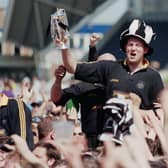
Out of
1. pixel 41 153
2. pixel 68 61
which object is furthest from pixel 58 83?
pixel 41 153

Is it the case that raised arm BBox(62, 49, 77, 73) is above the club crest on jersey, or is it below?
above

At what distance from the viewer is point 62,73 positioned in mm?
6332

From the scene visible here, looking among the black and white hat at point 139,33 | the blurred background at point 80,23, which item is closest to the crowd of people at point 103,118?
the black and white hat at point 139,33

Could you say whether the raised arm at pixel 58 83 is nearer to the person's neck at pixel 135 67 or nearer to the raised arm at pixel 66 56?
the raised arm at pixel 66 56

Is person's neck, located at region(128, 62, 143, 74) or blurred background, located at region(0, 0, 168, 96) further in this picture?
blurred background, located at region(0, 0, 168, 96)

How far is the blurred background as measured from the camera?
3080cm

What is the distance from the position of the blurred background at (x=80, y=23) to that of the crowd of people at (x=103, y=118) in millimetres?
23091

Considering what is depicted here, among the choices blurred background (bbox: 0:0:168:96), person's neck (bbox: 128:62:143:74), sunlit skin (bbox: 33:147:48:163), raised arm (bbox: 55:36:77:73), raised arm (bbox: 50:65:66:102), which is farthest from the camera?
blurred background (bbox: 0:0:168:96)

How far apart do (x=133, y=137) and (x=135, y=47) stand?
1703 millimetres

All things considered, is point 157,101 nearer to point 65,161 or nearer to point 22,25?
point 65,161

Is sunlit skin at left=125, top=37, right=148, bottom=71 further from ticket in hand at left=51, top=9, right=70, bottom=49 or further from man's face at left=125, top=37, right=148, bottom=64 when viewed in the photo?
ticket in hand at left=51, top=9, right=70, bottom=49

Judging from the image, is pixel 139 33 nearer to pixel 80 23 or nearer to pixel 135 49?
pixel 135 49

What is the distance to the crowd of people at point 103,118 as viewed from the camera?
15.1 feet

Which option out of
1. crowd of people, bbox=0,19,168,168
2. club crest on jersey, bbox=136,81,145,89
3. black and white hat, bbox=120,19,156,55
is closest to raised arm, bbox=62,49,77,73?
crowd of people, bbox=0,19,168,168
